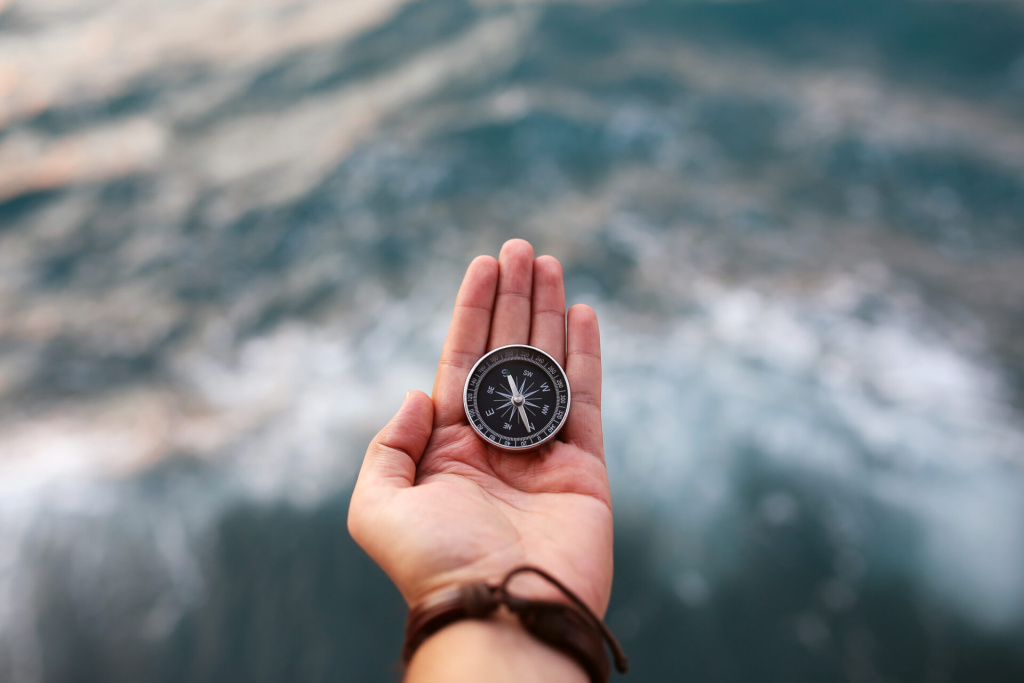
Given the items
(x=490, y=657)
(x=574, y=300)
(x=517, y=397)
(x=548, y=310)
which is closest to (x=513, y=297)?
(x=548, y=310)

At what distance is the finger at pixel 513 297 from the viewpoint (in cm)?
496

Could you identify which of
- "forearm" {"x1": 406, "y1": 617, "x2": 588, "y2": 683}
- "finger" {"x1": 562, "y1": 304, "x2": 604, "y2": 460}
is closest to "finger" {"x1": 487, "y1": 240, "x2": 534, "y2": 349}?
"finger" {"x1": 562, "y1": 304, "x2": 604, "y2": 460}

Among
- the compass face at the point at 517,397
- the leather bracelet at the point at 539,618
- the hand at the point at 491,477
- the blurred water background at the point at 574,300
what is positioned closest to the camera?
the leather bracelet at the point at 539,618

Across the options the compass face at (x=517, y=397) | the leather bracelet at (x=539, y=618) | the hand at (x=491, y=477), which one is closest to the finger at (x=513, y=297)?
the hand at (x=491, y=477)

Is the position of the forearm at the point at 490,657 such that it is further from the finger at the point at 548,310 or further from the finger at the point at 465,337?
the finger at the point at 548,310

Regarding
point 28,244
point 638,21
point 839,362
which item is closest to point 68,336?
point 28,244

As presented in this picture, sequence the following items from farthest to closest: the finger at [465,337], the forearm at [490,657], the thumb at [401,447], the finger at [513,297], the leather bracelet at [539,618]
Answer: the finger at [513,297] < the finger at [465,337] < the thumb at [401,447] < the leather bracelet at [539,618] < the forearm at [490,657]

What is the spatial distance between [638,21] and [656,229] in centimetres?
1055

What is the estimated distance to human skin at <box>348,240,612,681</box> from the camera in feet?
10.1

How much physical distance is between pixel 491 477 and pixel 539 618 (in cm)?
135

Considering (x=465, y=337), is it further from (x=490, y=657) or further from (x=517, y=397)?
(x=490, y=657)

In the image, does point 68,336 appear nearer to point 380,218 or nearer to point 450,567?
point 380,218

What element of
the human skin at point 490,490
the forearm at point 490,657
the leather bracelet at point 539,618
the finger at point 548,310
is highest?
the finger at point 548,310

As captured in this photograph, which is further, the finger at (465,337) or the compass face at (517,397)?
the finger at (465,337)
